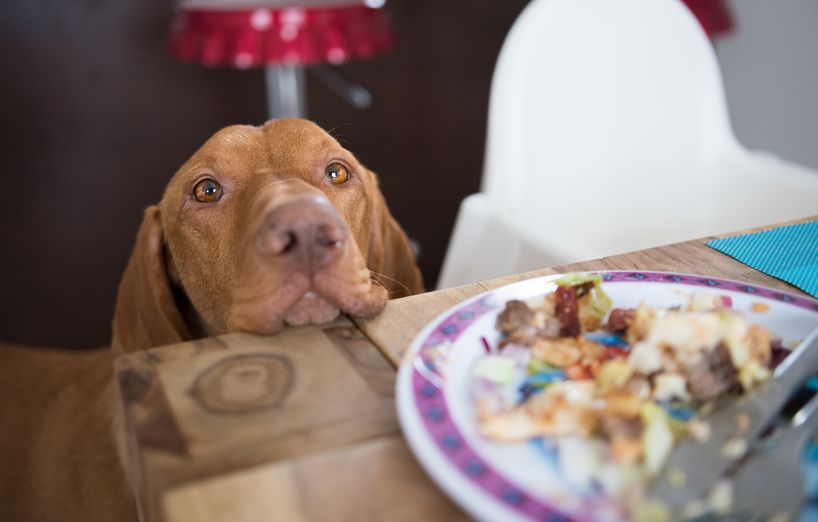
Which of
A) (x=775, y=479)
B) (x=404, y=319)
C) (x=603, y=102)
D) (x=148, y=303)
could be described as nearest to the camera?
(x=775, y=479)

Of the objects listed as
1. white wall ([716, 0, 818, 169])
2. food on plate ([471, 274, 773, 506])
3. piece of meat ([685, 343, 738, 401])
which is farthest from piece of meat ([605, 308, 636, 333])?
white wall ([716, 0, 818, 169])

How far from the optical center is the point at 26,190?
3.93 metres

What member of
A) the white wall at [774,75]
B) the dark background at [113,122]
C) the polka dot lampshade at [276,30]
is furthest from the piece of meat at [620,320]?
the dark background at [113,122]

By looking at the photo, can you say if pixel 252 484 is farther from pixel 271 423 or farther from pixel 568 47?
pixel 568 47

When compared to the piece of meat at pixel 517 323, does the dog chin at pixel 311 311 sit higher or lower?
lower

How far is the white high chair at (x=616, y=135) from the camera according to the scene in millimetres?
1966

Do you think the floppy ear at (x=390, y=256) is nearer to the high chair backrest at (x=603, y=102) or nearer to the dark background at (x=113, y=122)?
the high chair backrest at (x=603, y=102)

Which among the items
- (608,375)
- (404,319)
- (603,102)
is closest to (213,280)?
(404,319)

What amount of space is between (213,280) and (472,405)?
2.69ft

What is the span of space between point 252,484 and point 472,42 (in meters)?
4.22

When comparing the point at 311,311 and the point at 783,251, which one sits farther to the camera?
the point at 783,251

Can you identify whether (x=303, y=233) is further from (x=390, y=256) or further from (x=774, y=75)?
(x=774, y=75)

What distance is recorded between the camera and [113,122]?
3.98 metres

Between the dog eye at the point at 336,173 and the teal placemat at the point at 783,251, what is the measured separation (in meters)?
0.68
